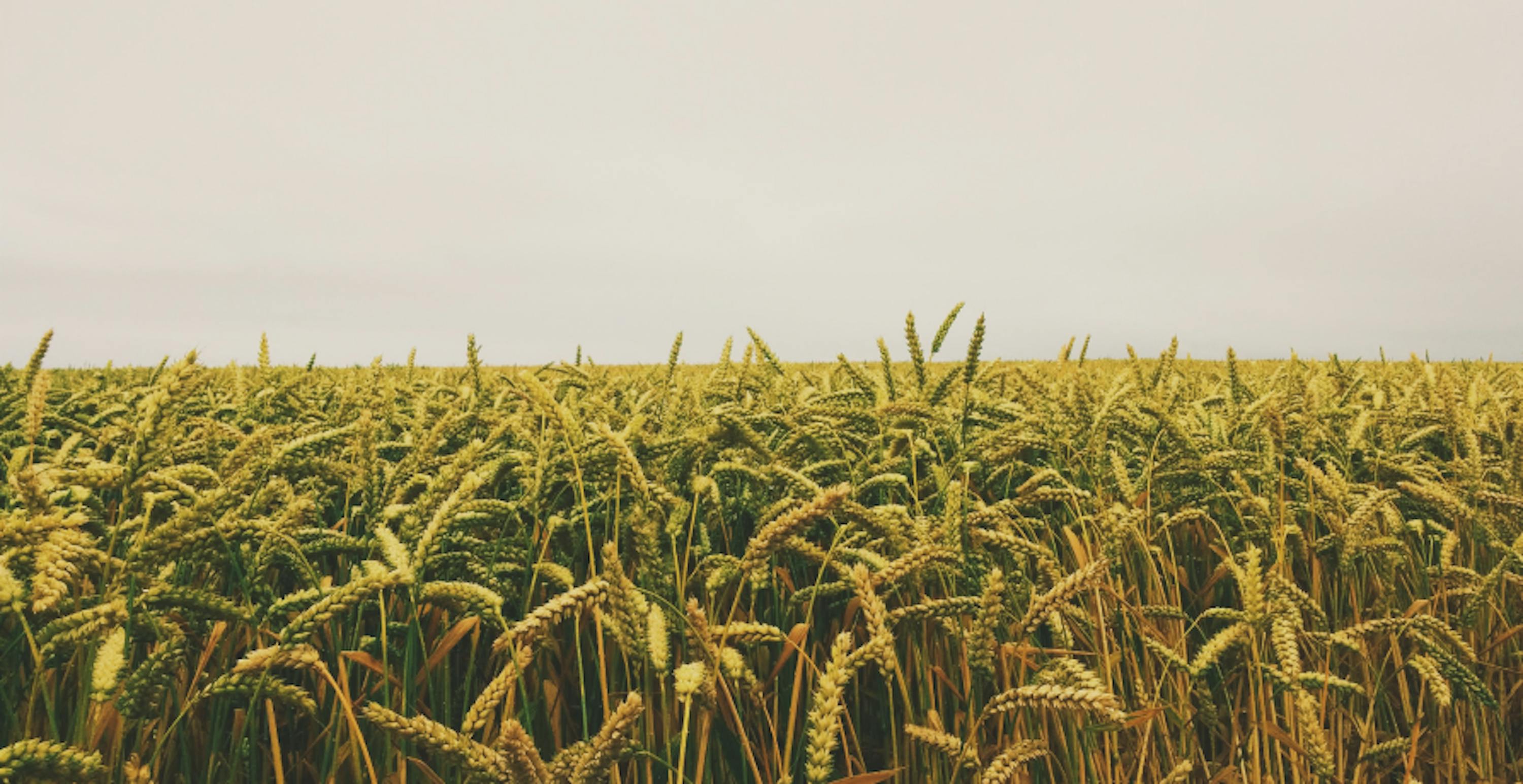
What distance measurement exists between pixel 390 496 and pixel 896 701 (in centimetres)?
127

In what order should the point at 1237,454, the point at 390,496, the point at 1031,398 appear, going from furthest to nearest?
the point at 1031,398, the point at 1237,454, the point at 390,496

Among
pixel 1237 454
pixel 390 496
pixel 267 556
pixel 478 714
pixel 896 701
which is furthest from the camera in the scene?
pixel 1237 454

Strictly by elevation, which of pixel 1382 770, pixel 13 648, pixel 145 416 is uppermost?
pixel 145 416

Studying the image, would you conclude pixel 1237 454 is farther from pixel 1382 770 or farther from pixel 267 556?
pixel 267 556

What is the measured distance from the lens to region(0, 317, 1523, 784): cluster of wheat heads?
1.17 m

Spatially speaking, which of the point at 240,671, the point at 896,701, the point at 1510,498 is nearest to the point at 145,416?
the point at 240,671

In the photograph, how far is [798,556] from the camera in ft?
6.60

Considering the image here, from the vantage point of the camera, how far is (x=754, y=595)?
1690mm

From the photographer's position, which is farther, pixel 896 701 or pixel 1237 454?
pixel 1237 454

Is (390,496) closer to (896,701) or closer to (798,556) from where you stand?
(798,556)

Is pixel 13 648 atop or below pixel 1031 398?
below

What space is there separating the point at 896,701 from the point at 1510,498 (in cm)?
175

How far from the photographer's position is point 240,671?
112 centimetres

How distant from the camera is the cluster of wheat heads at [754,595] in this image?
117 centimetres
